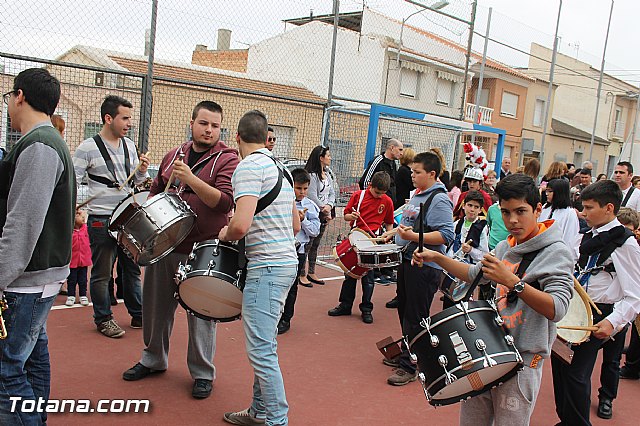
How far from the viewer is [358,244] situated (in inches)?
239

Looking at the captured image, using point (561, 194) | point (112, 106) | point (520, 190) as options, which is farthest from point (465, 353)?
point (112, 106)

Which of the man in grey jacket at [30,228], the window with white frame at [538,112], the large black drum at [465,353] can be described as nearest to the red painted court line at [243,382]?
the man in grey jacket at [30,228]

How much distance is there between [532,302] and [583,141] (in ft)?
124

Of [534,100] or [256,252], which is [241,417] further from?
[534,100]

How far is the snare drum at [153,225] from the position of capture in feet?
12.7

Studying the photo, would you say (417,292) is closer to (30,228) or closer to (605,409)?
(605,409)

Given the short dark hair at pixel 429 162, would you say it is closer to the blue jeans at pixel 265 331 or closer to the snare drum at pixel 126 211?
the blue jeans at pixel 265 331

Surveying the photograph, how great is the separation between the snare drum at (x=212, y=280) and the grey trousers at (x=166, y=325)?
499 millimetres

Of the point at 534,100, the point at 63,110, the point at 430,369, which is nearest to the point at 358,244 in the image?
the point at 430,369

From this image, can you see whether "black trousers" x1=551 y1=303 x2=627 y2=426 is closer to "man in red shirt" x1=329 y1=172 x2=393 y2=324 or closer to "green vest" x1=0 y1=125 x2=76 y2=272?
"man in red shirt" x1=329 y1=172 x2=393 y2=324

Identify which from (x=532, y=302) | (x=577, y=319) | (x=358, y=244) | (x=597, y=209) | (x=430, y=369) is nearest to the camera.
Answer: (x=532, y=302)

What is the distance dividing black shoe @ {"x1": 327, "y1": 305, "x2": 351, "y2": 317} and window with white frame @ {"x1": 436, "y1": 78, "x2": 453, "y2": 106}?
20.7 meters

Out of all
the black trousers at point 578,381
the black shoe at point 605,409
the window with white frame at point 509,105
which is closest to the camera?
the black trousers at point 578,381

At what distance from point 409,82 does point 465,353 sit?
2427cm
